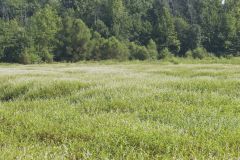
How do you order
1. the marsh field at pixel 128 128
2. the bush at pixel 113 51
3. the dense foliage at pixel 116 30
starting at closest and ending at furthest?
the marsh field at pixel 128 128
the bush at pixel 113 51
the dense foliage at pixel 116 30

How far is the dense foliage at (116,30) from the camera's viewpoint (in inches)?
3927

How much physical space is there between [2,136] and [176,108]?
4.10 m

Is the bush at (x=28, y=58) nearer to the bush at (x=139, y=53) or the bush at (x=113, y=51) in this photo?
the bush at (x=113, y=51)

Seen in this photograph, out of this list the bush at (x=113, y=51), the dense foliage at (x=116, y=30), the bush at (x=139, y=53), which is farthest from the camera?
the bush at (x=139, y=53)

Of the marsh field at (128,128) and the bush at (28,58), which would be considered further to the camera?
the bush at (28,58)

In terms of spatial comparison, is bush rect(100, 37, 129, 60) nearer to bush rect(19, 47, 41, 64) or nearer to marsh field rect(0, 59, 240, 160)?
bush rect(19, 47, 41, 64)

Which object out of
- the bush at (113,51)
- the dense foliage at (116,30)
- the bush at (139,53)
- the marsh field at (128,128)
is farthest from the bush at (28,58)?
the marsh field at (128,128)

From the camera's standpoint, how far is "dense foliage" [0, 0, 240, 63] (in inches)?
3927

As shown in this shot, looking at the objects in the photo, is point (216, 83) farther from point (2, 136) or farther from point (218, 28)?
point (218, 28)

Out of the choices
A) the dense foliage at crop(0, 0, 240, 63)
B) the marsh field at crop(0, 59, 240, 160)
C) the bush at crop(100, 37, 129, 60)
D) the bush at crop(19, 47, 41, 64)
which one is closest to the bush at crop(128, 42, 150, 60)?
the dense foliage at crop(0, 0, 240, 63)

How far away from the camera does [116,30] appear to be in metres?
128

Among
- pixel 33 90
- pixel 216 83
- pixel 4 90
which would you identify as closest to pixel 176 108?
pixel 216 83

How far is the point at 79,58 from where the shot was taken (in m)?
98.8

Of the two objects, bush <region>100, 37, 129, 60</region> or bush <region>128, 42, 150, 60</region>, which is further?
bush <region>128, 42, 150, 60</region>
